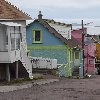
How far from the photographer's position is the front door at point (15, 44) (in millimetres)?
32125

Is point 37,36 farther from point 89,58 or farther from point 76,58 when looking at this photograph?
point 89,58

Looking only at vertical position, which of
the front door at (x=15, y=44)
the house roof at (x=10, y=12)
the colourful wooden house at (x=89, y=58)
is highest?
the house roof at (x=10, y=12)

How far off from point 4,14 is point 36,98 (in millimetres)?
11718

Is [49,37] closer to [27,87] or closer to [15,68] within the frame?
[15,68]

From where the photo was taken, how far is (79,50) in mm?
57344

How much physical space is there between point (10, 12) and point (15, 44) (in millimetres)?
2442

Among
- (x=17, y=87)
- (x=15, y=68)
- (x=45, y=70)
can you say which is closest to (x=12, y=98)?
(x=17, y=87)

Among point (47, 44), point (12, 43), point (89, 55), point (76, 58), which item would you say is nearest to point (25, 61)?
point (12, 43)

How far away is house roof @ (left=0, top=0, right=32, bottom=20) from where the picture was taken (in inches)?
1257

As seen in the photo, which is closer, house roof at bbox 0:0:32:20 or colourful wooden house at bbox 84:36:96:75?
house roof at bbox 0:0:32:20

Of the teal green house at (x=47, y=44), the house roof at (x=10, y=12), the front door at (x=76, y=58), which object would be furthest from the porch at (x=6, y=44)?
the front door at (x=76, y=58)

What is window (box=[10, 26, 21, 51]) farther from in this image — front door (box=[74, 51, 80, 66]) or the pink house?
the pink house

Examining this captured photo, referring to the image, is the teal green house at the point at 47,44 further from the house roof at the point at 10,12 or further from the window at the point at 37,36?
the house roof at the point at 10,12

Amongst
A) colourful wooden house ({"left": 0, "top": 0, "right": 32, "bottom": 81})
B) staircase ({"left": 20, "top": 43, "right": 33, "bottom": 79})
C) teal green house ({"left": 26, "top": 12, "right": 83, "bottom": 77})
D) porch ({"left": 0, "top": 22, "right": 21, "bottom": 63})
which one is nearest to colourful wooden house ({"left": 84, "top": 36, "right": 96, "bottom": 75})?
teal green house ({"left": 26, "top": 12, "right": 83, "bottom": 77})
